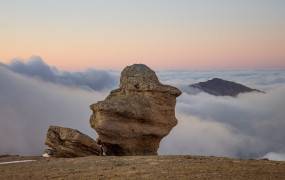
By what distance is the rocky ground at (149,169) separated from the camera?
24.7 m

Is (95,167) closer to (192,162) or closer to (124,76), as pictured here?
(192,162)

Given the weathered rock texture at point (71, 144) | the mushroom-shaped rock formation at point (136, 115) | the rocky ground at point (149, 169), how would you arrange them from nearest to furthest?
the rocky ground at point (149, 169), the weathered rock texture at point (71, 144), the mushroom-shaped rock formation at point (136, 115)

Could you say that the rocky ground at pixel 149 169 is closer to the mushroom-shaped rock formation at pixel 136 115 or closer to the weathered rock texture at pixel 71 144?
the weathered rock texture at pixel 71 144

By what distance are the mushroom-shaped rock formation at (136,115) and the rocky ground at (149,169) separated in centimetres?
885

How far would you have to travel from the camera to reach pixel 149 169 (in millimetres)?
26312

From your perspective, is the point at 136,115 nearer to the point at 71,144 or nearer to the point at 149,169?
the point at 71,144

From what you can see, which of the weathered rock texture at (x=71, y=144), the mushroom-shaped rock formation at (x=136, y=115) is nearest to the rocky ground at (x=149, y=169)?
the weathered rock texture at (x=71, y=144)

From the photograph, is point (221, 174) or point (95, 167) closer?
point (221, 174)

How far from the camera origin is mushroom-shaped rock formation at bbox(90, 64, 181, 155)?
40094mm

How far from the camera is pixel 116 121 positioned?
40156mm

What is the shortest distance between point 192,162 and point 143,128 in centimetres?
1304

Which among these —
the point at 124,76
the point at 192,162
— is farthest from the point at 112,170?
the point at 124,76

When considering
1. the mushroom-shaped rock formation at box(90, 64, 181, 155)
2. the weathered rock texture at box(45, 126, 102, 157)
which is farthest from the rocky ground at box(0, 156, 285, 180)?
the mushroom-shaped rock formation at box(90, 64, 181, 155)

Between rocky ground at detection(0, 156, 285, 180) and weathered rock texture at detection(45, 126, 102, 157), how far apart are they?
636 centimetres
